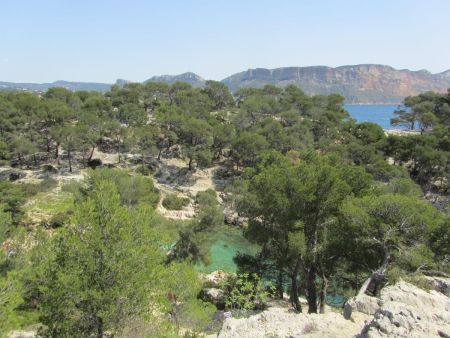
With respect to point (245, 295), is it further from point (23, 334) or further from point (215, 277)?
point (23, 334)

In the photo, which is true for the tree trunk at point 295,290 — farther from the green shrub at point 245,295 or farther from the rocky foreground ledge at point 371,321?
the rocky foreground ledge at point 371,321

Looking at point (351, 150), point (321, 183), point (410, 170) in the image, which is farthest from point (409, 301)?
point (410, 170)

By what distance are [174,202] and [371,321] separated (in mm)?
40833

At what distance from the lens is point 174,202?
50.5m

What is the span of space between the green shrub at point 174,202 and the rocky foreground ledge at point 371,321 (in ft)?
118

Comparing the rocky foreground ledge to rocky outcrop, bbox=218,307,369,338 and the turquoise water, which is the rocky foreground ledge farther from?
the turquoise water

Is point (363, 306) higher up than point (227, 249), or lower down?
higher up

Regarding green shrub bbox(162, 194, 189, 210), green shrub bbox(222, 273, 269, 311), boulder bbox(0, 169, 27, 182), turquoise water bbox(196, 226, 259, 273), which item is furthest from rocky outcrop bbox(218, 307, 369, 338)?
boulder bbox(0, 169, 27, 182)

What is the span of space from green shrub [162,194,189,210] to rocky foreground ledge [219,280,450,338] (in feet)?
118

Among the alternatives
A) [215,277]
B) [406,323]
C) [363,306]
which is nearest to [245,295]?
[215,277]

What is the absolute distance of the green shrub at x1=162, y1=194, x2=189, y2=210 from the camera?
164 ft

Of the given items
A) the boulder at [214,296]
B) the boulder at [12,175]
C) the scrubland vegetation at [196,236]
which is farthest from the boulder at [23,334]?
the boulder at [12,175]

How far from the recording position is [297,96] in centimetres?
9300

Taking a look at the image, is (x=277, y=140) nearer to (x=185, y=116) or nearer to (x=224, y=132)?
(x=224, y=132)
